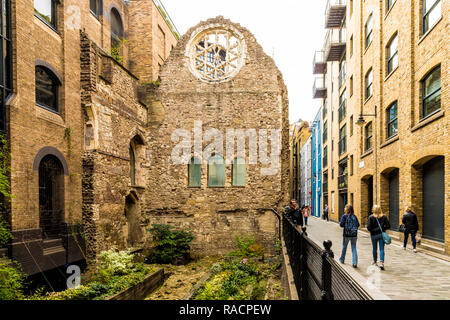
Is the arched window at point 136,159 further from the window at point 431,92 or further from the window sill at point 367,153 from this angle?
the window at point 431,92

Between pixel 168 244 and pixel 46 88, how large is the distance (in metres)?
8.38

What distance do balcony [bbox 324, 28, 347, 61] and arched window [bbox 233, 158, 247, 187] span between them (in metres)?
13.5

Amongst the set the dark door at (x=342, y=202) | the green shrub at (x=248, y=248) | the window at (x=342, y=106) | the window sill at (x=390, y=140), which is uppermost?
the window at (x=342, y=106)

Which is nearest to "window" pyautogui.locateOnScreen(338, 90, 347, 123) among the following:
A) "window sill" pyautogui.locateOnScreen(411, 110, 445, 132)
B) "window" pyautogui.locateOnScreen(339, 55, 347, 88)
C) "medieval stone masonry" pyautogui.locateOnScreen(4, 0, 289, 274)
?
"window" pyautogui.locateOnScreen(339, 55, 347, 88)

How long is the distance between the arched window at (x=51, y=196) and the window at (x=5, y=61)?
84.2 inches

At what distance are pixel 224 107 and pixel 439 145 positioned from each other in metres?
9.95

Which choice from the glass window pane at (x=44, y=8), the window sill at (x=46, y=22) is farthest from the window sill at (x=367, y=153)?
the glass window pane at (x=44, y=8)

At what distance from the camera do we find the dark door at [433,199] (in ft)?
31.9

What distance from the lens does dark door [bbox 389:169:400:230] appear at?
524 inches

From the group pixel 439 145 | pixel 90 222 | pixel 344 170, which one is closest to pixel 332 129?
pixel 344 170

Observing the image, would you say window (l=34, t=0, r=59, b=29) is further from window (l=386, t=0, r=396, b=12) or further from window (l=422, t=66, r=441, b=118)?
window (l=386, t=0, r=396, b=12)

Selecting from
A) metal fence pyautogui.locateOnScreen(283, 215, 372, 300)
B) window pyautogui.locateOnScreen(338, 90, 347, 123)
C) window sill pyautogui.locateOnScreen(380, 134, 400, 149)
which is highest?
window pyautogui.locateOnScreen(338, 90, 347, 123)
